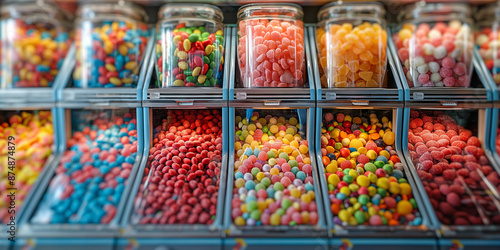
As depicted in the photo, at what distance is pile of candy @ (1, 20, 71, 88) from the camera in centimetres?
180

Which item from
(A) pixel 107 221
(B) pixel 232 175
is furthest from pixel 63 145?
(B) pixel 232 175

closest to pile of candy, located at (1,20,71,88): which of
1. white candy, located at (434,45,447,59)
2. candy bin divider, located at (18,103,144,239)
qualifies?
candy bin divider, located at (18,103,144,239)

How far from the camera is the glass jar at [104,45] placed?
1903 mm

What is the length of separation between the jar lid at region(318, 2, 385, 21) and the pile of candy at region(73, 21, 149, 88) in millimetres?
1397

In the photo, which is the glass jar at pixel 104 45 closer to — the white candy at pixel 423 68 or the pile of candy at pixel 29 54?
the pile of candy at pixel 29 54

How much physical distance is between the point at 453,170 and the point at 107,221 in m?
2.02

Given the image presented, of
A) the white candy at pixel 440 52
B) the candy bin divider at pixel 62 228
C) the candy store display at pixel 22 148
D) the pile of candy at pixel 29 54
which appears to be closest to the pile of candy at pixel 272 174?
the candy bin divider at pixel 62 228

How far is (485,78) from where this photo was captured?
199 centimetres

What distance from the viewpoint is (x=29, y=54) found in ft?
5.97

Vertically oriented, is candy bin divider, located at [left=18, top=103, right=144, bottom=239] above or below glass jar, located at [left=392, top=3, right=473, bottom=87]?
below

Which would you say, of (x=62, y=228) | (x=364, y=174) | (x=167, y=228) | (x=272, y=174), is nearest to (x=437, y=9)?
(x=364, y=174)

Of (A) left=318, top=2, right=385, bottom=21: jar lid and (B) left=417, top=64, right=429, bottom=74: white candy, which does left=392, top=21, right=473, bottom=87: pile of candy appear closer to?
(B) left=417, top=64, right=429, bottom=74: white candy

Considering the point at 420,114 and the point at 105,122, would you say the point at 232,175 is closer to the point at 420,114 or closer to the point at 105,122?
the point at 105,122

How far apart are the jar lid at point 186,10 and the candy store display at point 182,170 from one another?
0.66m
